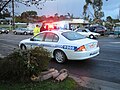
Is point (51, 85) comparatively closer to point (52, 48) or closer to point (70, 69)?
point (70, 69)

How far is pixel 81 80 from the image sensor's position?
719 centimetres

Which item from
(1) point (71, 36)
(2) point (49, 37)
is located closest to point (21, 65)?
(1) point (71, 36)

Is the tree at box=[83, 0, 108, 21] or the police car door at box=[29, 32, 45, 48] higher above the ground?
the tree at box=[83, 0, 108, 21]

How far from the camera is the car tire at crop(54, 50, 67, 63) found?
398 inches

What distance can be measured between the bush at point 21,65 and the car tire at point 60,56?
3.65 metres

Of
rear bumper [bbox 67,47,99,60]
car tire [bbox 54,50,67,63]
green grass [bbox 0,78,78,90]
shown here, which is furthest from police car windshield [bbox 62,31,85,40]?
green grass [bbox 0,78,78,90]

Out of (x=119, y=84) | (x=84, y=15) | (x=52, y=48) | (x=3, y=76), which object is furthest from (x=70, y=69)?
(x=84, y=15)

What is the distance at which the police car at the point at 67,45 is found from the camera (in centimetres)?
957

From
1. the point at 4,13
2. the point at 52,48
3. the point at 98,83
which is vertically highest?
the point at 4,13

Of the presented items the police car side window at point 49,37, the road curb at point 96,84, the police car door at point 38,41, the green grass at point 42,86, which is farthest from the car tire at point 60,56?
the green grass at point 42,86

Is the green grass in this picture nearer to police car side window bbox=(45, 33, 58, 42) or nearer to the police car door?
police car side window bbox=(45, 33, 58, 42)

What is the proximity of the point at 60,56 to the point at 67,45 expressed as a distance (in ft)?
2.28

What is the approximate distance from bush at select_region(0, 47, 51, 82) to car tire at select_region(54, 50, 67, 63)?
3647mm

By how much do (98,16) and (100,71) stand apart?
65.4 metres
